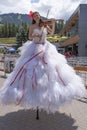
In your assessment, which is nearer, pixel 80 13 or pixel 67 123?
pixel 67 123

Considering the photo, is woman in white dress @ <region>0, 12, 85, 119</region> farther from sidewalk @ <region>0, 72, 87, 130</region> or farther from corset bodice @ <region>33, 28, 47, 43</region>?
sidewalk @ <region>0, 72, 87, 130</region>

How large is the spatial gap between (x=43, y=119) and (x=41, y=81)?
0.98 m

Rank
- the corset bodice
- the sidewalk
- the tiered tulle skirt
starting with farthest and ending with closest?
1. the corset bodice
2. the sidewalk
3. the tiered tulle skirt

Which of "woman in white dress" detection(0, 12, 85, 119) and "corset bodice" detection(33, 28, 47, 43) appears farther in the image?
"corset bodice" detection(33, 28, 47, 43)

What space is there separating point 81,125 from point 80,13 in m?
45.2

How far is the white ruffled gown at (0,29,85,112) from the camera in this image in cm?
645

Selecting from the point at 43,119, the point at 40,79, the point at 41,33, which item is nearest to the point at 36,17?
the point at 41,33

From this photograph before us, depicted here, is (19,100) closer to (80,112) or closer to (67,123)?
(67,123)

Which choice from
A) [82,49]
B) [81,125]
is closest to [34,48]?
[81,125]

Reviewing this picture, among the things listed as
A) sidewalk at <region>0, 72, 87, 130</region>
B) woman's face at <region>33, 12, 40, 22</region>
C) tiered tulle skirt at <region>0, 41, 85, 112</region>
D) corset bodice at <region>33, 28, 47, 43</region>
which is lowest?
sidewalk at <region>0, 72, 87, 130</region>

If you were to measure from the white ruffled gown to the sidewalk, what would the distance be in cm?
41

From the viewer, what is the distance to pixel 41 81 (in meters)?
6.74

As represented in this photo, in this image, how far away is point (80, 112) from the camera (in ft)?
26.6

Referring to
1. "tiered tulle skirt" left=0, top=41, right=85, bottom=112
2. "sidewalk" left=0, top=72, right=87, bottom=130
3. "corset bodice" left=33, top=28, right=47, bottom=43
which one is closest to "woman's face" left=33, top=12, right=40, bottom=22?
"corset bodice" left=33, top=28, right=47, bottom=43
